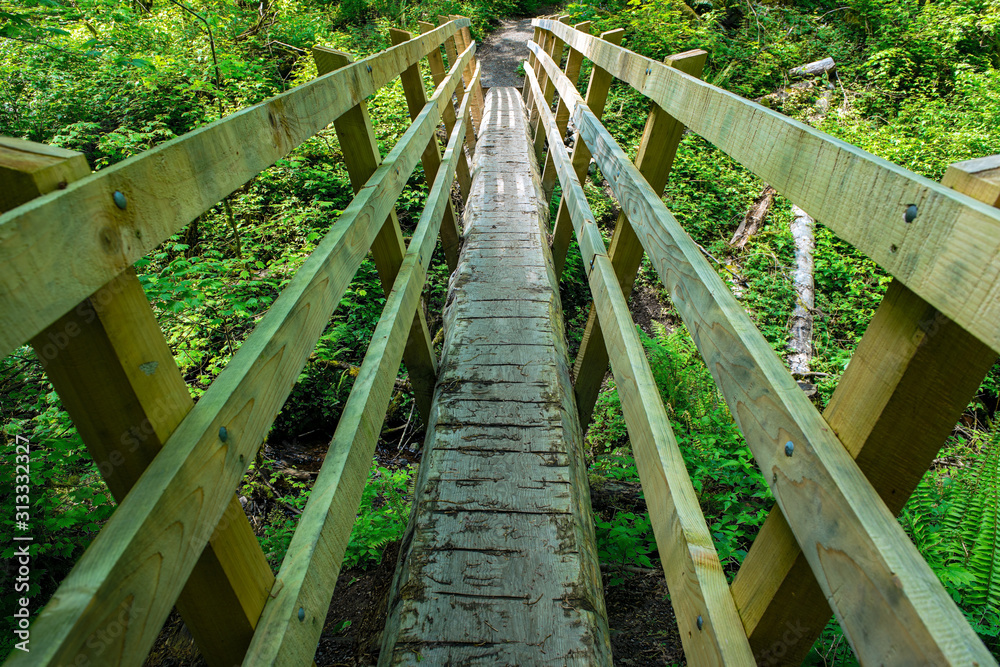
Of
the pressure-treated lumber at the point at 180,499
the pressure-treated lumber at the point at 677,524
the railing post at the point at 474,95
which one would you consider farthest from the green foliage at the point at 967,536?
the railing post at the point at 474,95

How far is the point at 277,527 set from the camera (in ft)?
10.1

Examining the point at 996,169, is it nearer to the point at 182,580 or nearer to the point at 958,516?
the point at 182,580

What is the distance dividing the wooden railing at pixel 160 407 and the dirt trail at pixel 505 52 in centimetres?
1221

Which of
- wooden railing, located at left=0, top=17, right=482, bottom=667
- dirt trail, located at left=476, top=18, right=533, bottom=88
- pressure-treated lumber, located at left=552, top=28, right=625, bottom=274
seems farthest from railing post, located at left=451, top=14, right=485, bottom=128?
wooden railing, located at left=0, top=17, right=482, bottom=667

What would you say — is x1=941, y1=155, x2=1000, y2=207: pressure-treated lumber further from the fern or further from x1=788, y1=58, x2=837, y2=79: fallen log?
x1=788, y1=58, x2=837, y2=79: fallen log

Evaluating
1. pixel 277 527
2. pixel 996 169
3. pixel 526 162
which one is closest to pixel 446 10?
pixel 526 162

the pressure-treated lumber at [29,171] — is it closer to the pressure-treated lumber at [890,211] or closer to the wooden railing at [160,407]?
the wooden railing at [160,407]

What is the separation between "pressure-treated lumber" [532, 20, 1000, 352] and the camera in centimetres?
64

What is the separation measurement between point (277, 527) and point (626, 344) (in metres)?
2.47

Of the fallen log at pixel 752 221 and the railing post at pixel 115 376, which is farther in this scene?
the fallen log at pixel 752 221

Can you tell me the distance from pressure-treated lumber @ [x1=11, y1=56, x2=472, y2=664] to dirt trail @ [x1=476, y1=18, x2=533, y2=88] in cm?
1221

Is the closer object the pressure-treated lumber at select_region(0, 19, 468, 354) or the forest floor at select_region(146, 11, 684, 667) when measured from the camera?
the pressure-treated lumber at select_region(0, 19, 468, 354)

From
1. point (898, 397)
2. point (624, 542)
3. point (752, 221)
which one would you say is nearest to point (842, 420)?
point (898, 397)

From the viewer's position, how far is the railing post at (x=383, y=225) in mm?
2195
